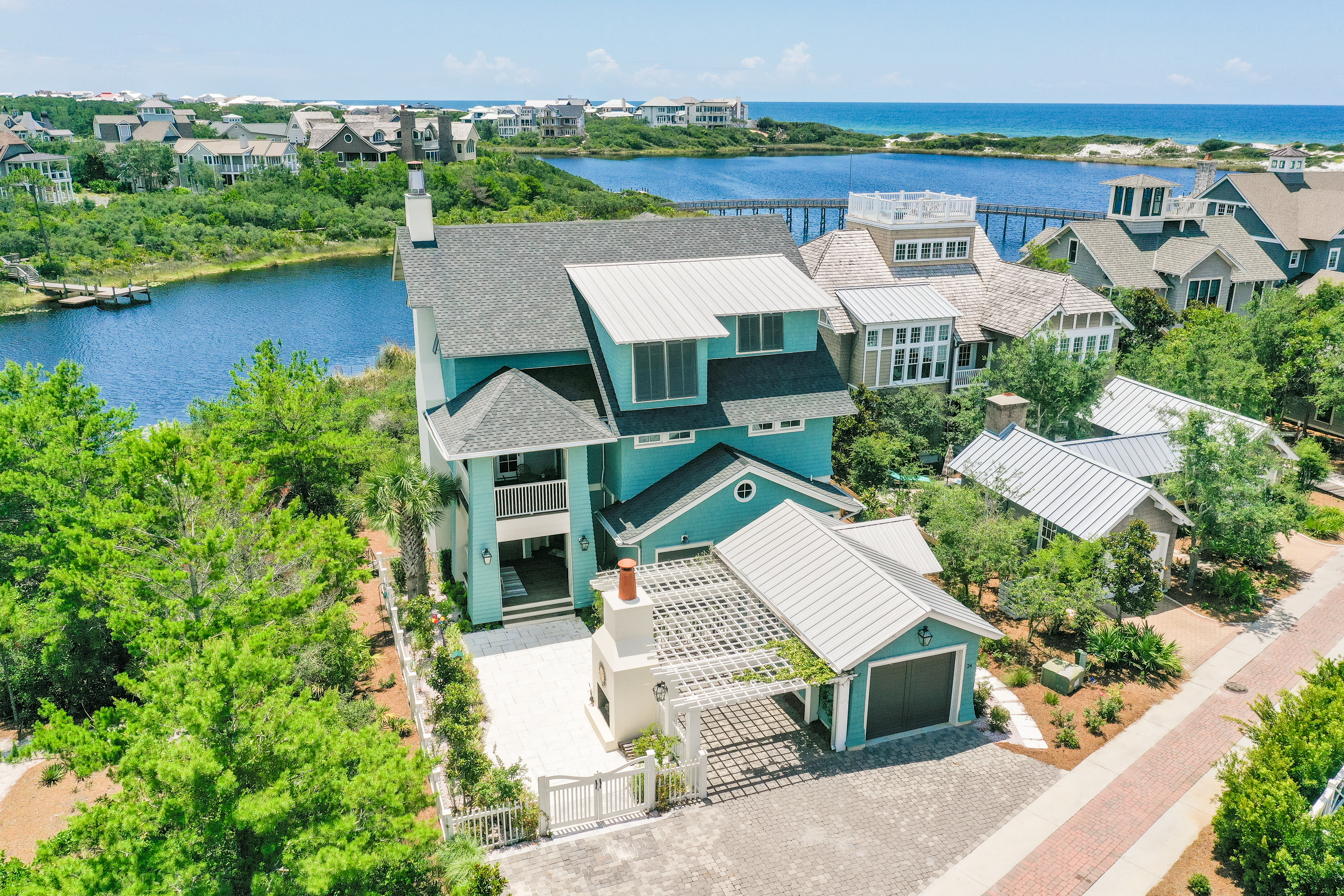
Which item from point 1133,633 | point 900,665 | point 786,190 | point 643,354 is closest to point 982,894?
point 900,665

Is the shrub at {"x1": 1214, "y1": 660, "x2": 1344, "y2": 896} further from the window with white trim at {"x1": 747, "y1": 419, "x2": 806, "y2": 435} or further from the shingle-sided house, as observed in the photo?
the shingle-sided house

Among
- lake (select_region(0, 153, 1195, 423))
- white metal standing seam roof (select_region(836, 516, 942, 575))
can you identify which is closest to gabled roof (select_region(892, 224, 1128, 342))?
white metal standing seam roof (select_region(836, 516, 942, 575))

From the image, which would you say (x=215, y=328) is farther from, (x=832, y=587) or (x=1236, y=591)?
(x=1236, y=591)

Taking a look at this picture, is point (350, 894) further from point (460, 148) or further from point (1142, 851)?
point (460, 148)

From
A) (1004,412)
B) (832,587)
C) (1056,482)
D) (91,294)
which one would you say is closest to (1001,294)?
(1004,412)

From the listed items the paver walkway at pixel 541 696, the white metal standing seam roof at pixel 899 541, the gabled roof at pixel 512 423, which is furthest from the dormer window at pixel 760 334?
the paver walkway at pixel 541 696

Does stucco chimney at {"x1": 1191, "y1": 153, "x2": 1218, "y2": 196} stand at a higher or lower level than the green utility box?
higher
